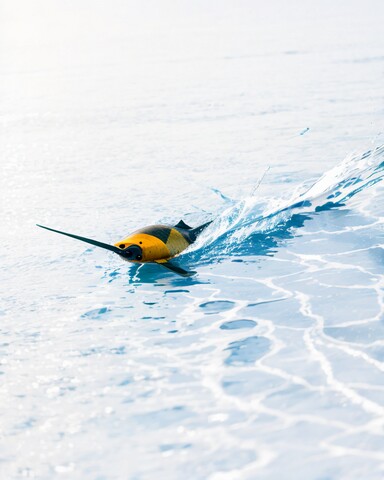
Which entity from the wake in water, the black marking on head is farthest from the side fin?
the wake in water

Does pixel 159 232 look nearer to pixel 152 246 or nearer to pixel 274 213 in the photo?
pixel 152 246

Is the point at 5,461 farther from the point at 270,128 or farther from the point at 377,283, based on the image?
Result: the point at 270,128

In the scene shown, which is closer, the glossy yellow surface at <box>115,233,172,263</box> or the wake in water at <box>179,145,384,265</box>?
the glossy yellow surface at <box>115,233,172,263</box>

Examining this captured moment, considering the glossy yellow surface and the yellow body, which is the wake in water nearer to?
the yellow body

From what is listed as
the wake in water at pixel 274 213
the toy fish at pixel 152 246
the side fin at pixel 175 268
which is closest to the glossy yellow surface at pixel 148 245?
the toy fish at pixel 152 246

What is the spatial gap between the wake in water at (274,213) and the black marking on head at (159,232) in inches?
15.4

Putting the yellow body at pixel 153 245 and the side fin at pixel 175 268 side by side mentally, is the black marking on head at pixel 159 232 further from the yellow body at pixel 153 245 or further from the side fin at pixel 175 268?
the side fin at pixel 175 268

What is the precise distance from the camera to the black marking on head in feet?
27.9

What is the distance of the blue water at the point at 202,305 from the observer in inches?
212

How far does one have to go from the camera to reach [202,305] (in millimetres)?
7781

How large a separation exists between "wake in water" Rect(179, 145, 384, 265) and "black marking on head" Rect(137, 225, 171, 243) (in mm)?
390

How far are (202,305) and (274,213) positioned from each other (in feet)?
10.7

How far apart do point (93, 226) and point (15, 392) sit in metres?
5.08

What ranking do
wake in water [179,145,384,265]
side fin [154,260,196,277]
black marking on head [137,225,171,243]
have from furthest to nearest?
wake in water [179,145,384,265]
black marking on head [137,225,171,243]
side fin [154,260,196,277]
